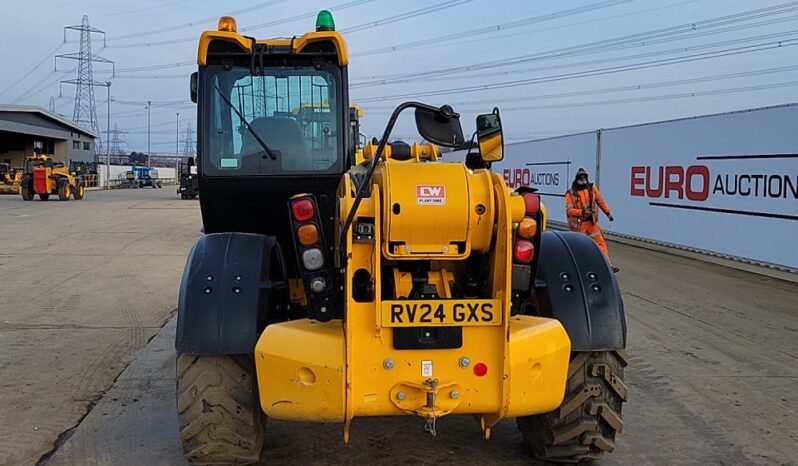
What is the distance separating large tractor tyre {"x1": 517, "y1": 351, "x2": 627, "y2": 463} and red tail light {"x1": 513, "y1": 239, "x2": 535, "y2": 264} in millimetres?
719

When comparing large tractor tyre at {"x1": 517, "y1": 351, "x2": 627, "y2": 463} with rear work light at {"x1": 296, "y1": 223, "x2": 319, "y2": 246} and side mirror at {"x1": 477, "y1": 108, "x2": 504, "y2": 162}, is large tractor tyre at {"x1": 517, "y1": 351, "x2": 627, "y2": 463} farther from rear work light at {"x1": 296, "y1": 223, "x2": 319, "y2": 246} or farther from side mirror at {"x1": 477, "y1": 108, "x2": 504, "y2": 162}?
rear work light at {"x1": 296, "y1": 223, "x2": 319, "y2": 246}

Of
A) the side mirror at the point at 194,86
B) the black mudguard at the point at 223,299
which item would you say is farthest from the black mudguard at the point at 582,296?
the side mirror at the point at 194,86

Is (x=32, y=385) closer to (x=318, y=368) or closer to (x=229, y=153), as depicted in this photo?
(x=229, y=153)

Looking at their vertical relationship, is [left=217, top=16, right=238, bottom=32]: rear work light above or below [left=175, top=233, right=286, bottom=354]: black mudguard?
above

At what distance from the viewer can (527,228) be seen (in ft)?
11.8

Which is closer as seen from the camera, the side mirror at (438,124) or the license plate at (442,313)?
the side mirror at (438,124)

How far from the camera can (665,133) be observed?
15211 millimetres

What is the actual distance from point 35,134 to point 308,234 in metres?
61.1

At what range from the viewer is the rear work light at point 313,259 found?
Answer: 11.9 feet

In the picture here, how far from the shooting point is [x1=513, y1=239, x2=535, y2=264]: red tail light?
11.9ft

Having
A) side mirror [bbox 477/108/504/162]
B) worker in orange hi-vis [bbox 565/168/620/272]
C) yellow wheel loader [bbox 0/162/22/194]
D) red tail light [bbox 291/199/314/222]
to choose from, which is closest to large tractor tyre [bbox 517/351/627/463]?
side mirror [bbox 477/108/504/162]

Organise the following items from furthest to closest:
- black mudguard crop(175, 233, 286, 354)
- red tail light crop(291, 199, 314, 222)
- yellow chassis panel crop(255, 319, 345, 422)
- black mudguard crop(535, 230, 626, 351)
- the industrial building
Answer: the industrial building
black mudguard crop(535, 230, 626, 351)
black mudguard crop(175, 233, 286, 354)
red tail light crop(291, 199, 314, 222)
yellow chassis panel crop(255, 319, 345, 422)

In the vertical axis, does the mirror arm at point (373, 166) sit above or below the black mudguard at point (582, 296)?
above

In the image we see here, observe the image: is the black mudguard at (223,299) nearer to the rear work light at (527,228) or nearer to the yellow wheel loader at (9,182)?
the rear work light at (527,228)
